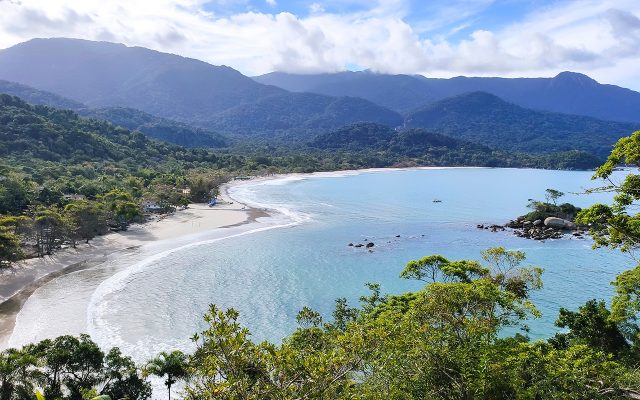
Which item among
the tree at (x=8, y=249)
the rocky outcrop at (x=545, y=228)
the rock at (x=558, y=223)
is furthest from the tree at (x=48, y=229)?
the rock at (x=558, y=223)

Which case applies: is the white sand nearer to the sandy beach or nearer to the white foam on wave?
the sandy beach

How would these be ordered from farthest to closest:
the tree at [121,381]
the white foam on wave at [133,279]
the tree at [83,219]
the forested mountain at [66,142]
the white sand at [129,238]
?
the forested mountain at [66,142] → the tree at [83,219] → the white sand at [129,238] → the white foam on wave at [133,279] → the tree at [121,381]

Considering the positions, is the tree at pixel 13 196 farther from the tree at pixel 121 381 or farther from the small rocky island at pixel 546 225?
the small rocky island at pixel 546 225

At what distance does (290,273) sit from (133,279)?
1335 centimetres

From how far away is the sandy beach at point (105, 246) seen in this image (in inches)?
1212

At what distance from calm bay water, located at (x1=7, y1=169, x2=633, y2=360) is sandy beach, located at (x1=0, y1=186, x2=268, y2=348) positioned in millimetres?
1309

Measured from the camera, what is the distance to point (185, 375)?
17.7 m

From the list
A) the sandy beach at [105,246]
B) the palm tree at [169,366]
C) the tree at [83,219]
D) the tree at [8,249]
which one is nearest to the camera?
the palm tree at [169,366]

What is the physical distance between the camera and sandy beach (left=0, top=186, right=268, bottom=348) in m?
30.8

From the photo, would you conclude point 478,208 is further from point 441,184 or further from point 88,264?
point 88,264

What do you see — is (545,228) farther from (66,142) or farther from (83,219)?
(66,142)

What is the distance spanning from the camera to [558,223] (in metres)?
57.7

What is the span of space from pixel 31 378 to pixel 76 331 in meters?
10.7

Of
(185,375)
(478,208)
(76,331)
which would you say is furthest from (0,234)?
(478,208)
